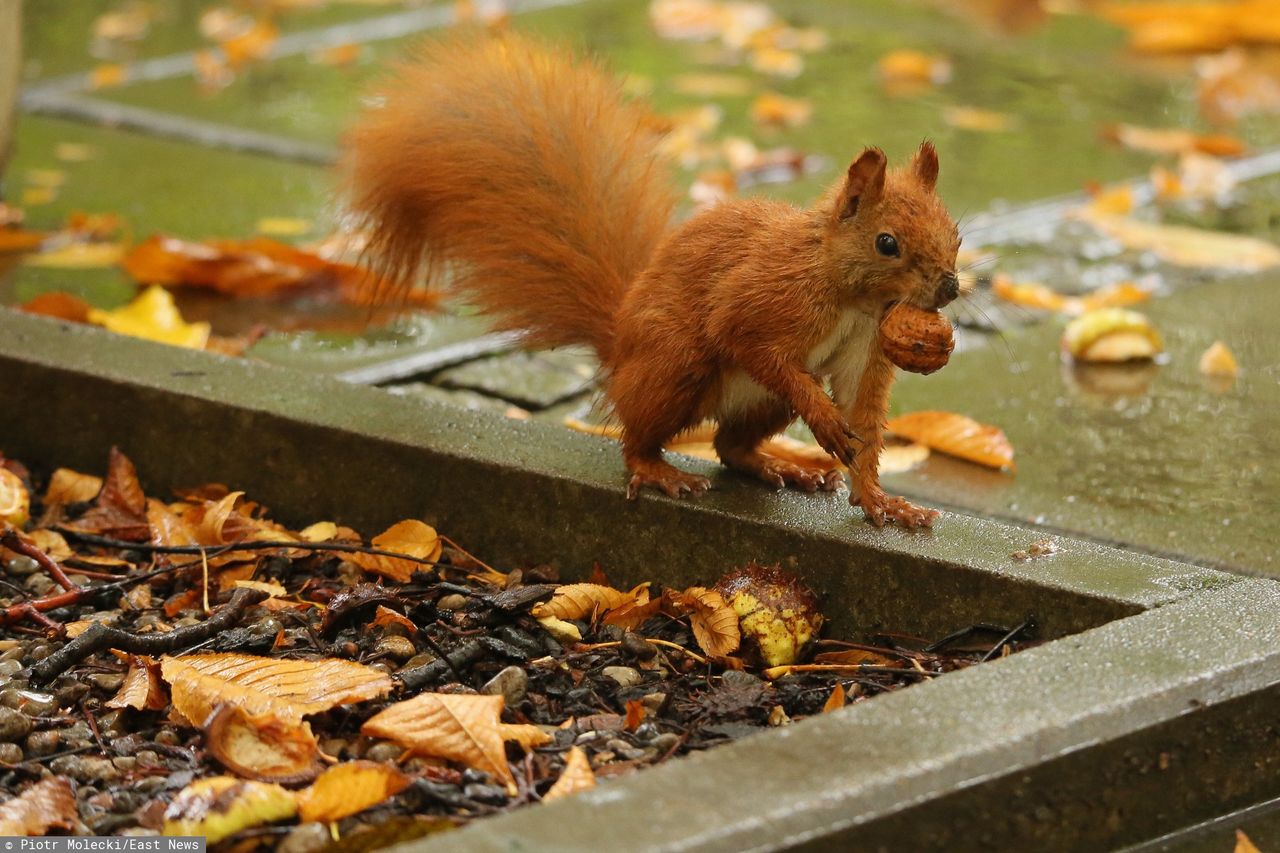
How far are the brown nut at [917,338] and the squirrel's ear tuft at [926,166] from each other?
0.21m

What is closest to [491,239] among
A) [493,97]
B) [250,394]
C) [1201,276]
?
[493,97]

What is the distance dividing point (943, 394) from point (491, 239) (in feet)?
4.32

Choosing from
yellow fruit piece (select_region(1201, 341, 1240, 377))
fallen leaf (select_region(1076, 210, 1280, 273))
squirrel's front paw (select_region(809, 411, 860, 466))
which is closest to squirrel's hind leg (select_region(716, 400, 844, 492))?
squirrel's front paw (select_region(809, 411, 860, 466))

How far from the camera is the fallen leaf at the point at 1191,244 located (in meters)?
4.98

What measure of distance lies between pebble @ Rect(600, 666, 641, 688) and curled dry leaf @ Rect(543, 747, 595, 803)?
310 millimetres

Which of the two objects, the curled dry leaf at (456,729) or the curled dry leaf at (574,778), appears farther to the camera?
the curled dry leaf at (456,729)

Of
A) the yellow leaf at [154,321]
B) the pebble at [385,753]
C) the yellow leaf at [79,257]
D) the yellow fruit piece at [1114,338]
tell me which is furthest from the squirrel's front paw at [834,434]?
the yellow leaf at [79,257]

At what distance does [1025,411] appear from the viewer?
402cm

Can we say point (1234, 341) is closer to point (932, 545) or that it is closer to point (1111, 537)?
point (1111, 537)

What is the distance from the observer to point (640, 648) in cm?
274

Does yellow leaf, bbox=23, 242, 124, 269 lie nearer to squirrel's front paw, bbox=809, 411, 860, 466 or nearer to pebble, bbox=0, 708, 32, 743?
pebble, bbox=0, 708, 32, 743

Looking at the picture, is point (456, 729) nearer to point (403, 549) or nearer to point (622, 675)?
point (622, 675)

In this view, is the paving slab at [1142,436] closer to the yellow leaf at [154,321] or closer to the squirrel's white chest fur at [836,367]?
the squirrel's white chest fur at [836,367]

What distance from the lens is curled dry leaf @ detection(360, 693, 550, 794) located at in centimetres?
235
